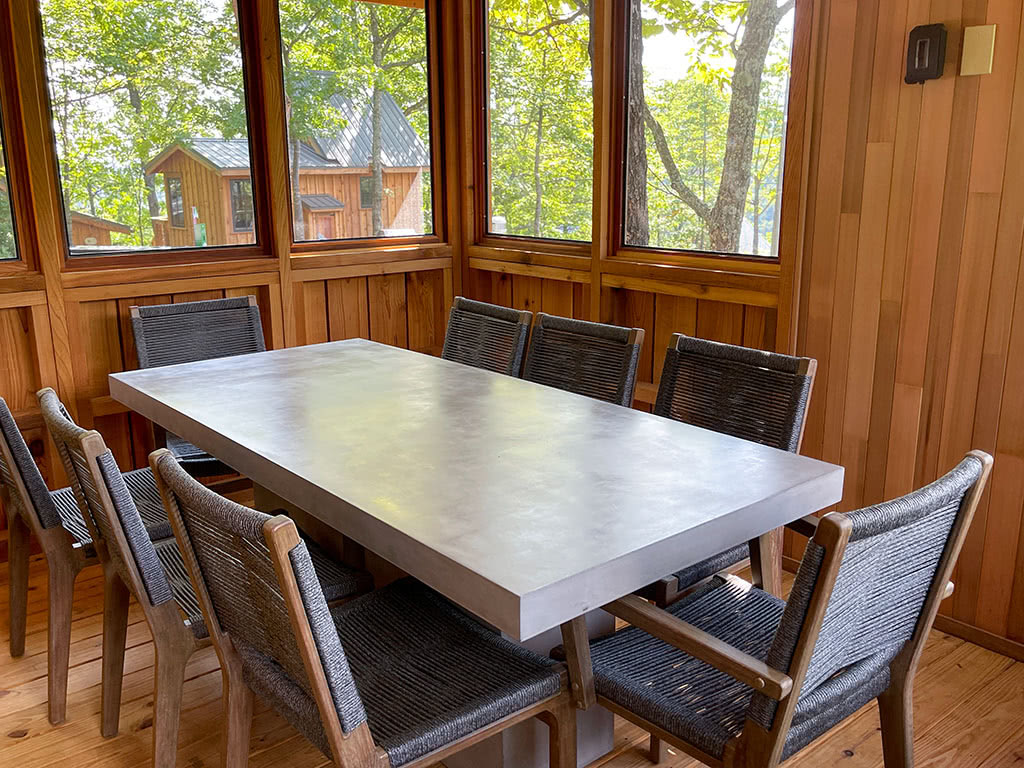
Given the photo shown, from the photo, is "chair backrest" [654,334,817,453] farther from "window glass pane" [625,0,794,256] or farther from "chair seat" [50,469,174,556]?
"chair seat" [50,469,174,556]

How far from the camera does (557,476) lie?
170 centimetres

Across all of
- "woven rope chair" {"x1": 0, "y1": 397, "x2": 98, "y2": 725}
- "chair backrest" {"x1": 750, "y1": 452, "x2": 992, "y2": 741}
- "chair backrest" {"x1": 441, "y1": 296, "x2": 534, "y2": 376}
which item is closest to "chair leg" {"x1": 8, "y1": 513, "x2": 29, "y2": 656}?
"woven rope chair" {"x1": 0, "y1": 397, "x2": 98, "y2": 725}

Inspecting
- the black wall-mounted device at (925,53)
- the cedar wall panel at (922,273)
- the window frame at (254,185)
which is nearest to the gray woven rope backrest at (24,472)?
the window frame at (254,185)

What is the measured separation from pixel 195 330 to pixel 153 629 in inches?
65.7

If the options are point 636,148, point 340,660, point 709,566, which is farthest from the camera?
point 636,148

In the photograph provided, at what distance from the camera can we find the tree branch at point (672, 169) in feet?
10.5

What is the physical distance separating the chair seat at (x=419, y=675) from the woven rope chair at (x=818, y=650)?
17cm

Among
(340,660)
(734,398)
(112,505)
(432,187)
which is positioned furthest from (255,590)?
(432,187)

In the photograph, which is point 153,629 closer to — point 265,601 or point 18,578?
point 265,601

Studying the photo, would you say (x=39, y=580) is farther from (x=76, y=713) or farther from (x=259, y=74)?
(x=259, y=74)

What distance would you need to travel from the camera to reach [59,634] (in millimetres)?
2203

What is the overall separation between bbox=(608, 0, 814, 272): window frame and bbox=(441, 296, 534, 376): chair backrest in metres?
0.71

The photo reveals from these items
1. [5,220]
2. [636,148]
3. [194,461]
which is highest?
[636,148]

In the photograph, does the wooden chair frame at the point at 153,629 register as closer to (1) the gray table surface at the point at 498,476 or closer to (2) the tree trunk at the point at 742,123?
(1) the gray table surface at the point at 498,476
